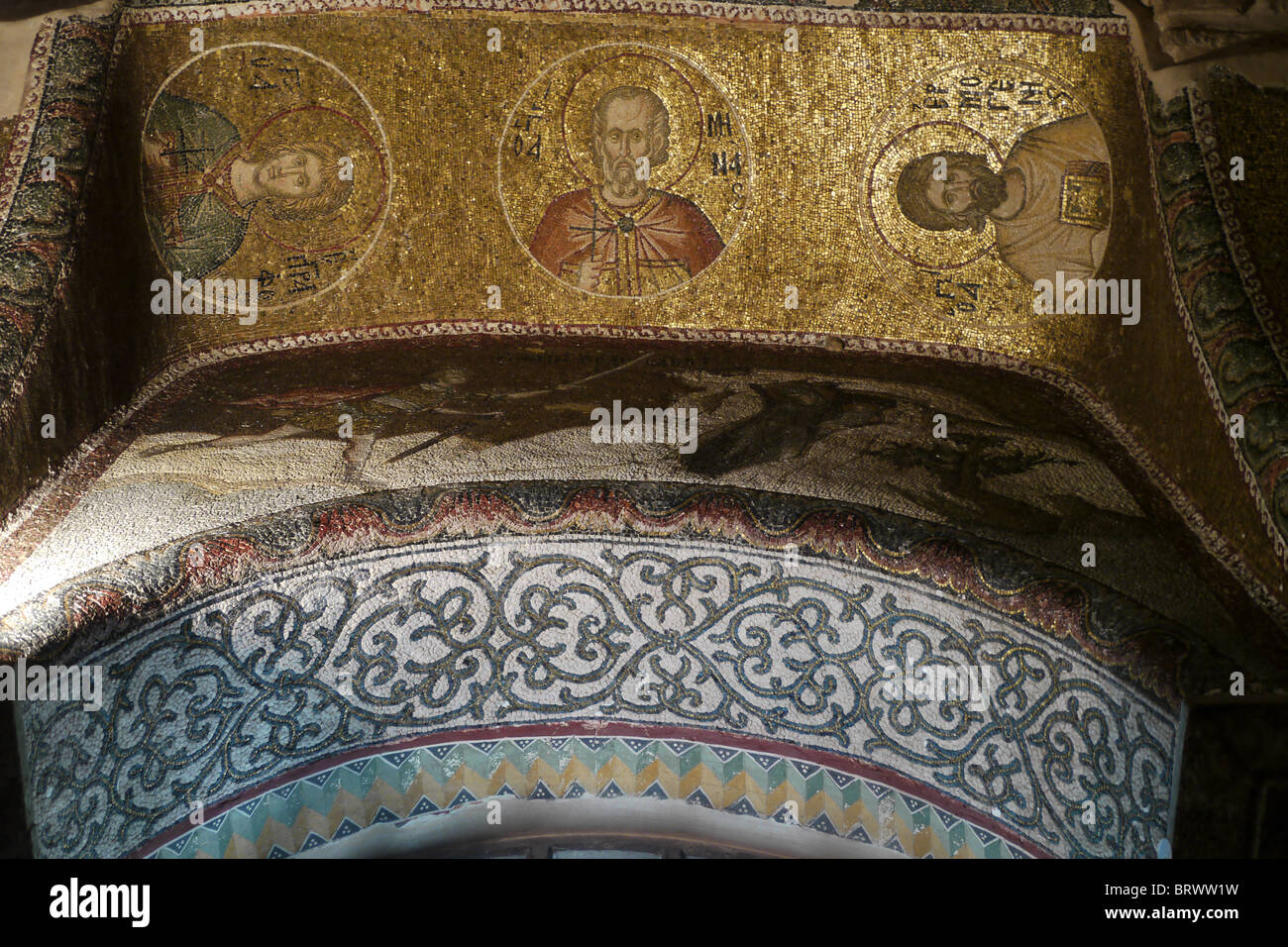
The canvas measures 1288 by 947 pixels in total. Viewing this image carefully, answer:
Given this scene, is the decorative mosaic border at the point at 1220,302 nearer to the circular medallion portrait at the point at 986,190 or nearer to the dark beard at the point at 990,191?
the circular medallion portrait at the point at 986,190

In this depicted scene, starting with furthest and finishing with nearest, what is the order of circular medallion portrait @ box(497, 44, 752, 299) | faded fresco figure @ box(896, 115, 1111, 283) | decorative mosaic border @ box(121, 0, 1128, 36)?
circular medallion portrait @ box(497, 44, 752, 299) < faded fresco figure @ box(896, 115, 1111, 283) < decorative mosaic border @ box(121, 0, 1128, 36)

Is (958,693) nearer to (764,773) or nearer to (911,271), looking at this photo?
(764,773)

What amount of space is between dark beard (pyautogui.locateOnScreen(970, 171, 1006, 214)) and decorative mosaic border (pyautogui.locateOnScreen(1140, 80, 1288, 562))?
0.57m

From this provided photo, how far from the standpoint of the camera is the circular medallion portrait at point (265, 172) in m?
4.88

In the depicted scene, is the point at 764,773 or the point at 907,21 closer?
the point at 907,21

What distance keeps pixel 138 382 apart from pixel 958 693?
11.0 ft

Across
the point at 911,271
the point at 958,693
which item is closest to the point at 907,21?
the point at 911,271

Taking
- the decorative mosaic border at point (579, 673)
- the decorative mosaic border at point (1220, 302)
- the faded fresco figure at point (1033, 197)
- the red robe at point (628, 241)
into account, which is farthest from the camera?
the red robe at point (628, 241)

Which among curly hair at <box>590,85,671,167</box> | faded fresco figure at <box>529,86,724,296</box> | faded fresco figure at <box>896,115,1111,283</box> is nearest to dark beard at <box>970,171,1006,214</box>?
faded fresco figure at <box>896,115,1111,283</box>

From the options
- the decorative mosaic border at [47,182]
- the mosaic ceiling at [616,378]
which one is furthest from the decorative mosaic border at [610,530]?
the decorative mosaic border at [47,182]

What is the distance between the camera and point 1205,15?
4.65 metres

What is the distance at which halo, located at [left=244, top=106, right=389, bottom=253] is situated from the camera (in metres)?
4.98

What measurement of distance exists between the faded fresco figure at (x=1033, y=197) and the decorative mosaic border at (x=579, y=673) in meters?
1.45

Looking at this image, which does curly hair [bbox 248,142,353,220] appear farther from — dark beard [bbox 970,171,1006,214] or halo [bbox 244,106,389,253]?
dark beard [bbox 970,171,1006,214]
